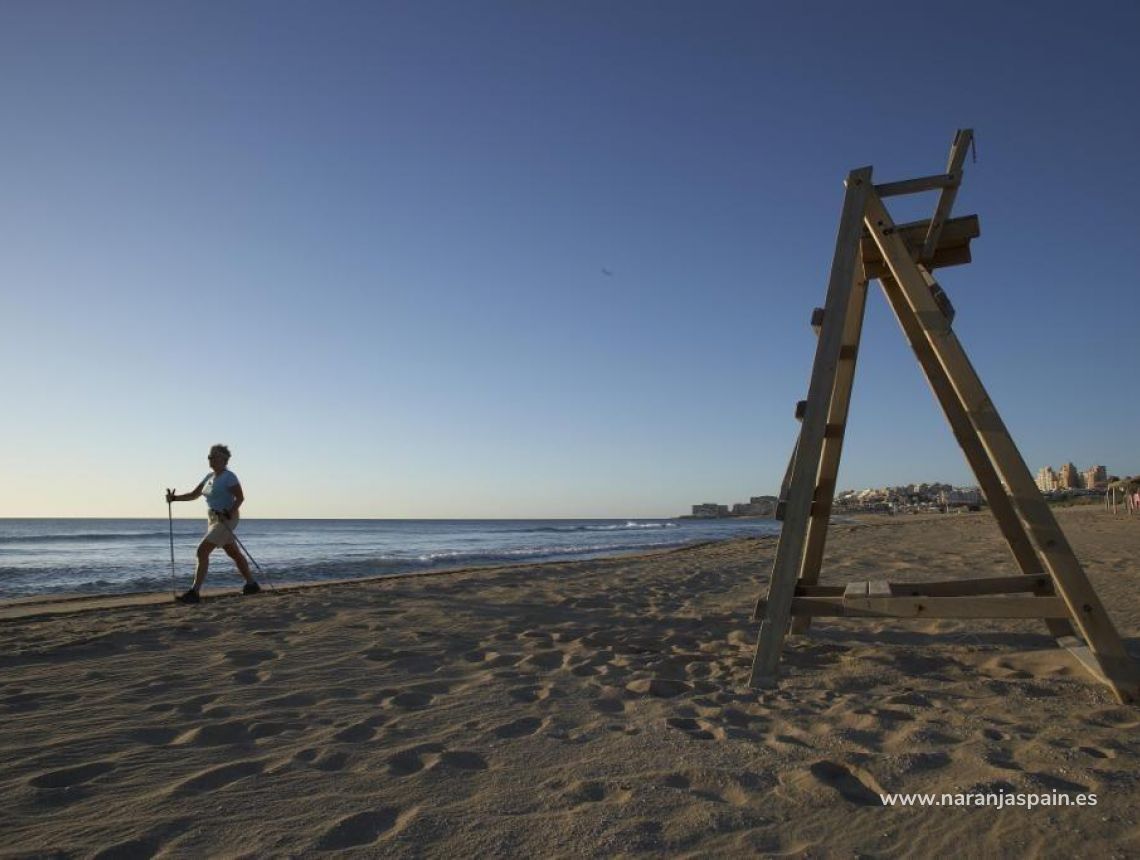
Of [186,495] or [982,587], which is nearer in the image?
[982,587]

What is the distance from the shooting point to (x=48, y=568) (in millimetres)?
15383

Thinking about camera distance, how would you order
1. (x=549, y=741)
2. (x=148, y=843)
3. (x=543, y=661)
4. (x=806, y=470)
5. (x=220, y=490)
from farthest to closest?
1. (x=220, y=490)
2. (x=543, y=661)
3. (x=806, y=470)
4. (x=549, y=741)
5. (x=148, y=843)

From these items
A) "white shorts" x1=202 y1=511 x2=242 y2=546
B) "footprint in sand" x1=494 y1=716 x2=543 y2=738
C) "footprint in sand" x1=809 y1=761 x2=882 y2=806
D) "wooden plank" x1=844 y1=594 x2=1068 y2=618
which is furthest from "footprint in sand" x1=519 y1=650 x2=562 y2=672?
"white shorts" x1=202 y1=511 x2=242 y2=546

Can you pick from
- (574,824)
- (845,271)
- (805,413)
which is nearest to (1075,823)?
(574,824)

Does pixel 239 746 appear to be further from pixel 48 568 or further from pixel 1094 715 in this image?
pixel 48 568

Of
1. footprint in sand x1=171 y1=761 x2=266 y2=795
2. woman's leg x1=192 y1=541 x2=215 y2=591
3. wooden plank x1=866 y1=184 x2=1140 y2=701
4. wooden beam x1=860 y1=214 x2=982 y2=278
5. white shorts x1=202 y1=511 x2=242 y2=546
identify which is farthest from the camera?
white shorts x1=202 y1=511 x2=242 y2=546

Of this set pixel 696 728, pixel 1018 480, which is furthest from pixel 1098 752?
pixel 696 728

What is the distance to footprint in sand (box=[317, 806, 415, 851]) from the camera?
2.09 m

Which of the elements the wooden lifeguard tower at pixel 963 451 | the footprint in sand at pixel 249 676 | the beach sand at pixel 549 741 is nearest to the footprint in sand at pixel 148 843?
the beach sand at pixel 549 741

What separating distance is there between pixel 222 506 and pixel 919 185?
7.84 metres

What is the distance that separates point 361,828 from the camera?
2.18m

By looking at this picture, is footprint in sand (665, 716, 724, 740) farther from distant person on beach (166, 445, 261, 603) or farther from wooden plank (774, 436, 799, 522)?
distant person on beach (166, 445, 261, 603)

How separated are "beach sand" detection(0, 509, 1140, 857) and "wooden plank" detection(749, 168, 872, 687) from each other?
0.30 meters

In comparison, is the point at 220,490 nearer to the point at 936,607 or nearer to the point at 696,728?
the point at 696,728
